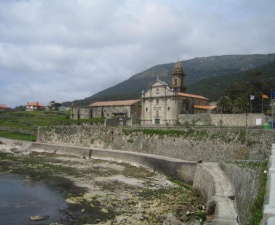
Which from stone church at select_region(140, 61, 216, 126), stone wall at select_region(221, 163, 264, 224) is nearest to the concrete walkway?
stone wall at select_region(221, 163, 264, 224)

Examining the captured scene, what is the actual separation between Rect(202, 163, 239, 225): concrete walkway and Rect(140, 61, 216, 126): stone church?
35.3 m

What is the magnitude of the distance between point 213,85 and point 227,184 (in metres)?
117

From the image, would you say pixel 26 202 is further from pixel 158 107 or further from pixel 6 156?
pixel 158 107

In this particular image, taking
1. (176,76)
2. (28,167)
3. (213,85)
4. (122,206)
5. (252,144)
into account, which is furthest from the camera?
Answer: (213,85)

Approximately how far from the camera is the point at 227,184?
1675 cm

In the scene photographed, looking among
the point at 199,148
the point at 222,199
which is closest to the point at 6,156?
the point at 199,148

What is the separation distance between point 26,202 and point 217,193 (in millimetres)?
13519

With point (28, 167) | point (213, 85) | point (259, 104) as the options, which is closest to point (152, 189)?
point (28, 167)

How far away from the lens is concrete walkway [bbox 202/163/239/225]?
36.9ft

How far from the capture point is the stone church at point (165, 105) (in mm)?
56562

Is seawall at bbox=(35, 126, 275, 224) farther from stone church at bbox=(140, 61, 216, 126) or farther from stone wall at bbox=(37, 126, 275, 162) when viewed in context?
stone church at bbox=(140, 61, 216, 126)

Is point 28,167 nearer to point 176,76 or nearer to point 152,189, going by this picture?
point 152,189

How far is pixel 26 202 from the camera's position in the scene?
2239 cm

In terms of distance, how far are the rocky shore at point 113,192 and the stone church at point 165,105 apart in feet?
60.7
